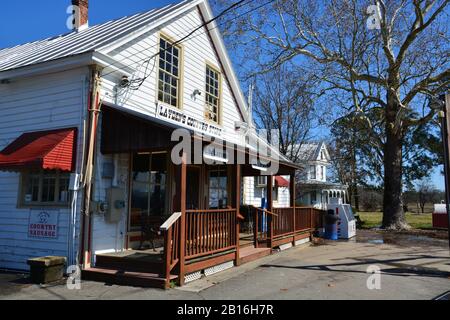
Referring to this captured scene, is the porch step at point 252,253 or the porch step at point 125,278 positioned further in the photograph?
the porch step at point 252,253

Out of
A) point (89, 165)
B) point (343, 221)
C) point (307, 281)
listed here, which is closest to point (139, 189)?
point (89, 165)

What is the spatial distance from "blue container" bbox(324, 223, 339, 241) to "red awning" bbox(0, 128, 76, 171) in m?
11.4

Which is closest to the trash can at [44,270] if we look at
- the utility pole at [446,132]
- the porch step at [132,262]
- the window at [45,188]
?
the porch step at [132,262]

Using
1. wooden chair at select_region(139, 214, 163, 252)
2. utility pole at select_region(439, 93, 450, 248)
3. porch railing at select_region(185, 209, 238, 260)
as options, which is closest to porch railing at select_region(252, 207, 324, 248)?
porch railing at select_region(185, 209, 238, 260)

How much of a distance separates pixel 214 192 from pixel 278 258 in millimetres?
3409

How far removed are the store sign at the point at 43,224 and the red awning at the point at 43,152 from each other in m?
1.19

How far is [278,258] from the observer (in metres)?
11.6

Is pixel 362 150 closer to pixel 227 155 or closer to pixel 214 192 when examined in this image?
pixel 214 192

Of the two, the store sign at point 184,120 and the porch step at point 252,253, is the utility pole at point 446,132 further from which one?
the store sign at point 184,120

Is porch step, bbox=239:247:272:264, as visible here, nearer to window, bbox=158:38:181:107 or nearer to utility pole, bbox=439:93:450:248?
window, bbox=158:38:181:107

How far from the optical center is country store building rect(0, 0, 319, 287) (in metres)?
8.39

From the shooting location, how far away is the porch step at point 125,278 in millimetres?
7661
